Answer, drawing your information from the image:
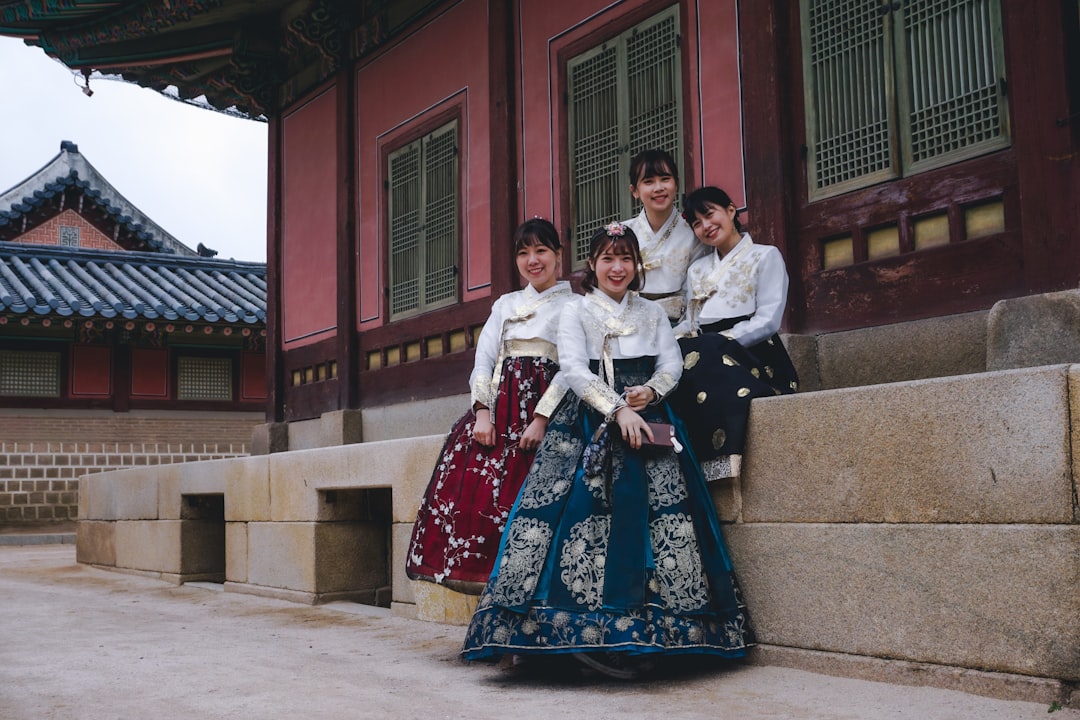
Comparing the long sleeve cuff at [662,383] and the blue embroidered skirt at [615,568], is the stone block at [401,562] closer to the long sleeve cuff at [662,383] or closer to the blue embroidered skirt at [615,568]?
the blue embroidered skirt at [615,568]

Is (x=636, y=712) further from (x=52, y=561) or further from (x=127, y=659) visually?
(x=52, y=561)

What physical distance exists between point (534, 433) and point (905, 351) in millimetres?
1839

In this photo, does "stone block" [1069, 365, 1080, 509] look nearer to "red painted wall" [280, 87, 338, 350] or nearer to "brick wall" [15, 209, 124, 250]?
"red painted wall" [280, 87, 338, 350]

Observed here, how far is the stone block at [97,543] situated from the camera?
1112 centimetres

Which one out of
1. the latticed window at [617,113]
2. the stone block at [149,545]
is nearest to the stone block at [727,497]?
the latticed window at [617,113]

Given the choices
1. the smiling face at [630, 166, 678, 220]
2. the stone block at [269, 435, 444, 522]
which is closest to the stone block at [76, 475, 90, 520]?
the stone block at [269, 435, 444, 522]

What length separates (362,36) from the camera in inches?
380

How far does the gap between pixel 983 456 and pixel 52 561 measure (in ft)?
37.1

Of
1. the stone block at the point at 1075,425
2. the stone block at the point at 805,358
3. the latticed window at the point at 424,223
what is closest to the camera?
the stone block at the point at 1075,425

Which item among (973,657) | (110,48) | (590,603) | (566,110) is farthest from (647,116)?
(110,48)

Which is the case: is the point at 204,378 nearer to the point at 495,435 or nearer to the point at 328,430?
the point at 328,430

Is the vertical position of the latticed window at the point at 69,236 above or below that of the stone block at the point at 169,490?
above

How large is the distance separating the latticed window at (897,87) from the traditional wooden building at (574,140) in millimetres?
12

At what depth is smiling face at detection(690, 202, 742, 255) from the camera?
4.67m
